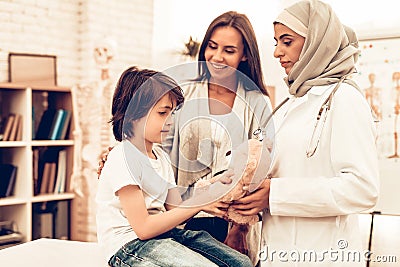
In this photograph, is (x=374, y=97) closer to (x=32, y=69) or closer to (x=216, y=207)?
(x=216, y=207)

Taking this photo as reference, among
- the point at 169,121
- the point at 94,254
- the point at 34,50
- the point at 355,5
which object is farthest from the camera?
the point at 34,50

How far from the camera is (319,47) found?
1634 millimetres

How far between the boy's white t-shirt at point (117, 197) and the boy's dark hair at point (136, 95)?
2.7 inches

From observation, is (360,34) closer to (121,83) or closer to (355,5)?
(355,5)

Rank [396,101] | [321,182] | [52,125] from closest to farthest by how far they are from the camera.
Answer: [321,182] → [396,101] → [52,125]

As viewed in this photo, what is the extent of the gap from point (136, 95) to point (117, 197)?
1.04 feet

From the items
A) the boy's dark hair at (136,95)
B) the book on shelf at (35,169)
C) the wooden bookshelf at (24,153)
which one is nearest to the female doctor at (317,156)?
the boy's dark hair at (136,95)

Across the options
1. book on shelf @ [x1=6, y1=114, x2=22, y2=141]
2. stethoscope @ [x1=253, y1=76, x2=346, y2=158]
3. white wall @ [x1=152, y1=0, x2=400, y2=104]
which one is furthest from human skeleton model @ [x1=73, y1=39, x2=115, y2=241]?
stethoscope @ [x1=253, y1=76, x2=346, y2=158]

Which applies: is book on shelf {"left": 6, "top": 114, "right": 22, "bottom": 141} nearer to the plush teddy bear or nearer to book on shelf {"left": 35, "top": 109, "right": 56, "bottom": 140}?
book on shelf {"left": 35, "top": 109, "right": 56, "bottom": 140}

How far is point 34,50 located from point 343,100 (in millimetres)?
3839

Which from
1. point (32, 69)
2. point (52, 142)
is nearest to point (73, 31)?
point (32, 69)

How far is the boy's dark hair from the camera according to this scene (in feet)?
5.43

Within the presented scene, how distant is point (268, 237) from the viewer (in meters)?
1.78

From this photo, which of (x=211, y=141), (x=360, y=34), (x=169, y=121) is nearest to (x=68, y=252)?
(x=211, y=141)
